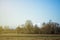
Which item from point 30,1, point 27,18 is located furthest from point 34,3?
point 27,18

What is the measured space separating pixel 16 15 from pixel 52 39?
84 cm

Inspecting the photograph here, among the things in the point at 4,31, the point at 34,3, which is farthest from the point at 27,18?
the point at 4,31

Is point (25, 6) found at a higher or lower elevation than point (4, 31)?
higher

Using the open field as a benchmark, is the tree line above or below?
above

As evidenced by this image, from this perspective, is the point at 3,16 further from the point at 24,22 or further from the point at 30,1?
the point at 30,1

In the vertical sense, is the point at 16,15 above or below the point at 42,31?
above

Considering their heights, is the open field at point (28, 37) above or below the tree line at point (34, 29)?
below

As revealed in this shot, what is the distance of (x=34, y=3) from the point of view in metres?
2.54

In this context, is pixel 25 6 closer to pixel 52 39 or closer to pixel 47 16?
pixel 47 16

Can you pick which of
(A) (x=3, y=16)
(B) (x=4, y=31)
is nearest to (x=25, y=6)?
(A) (x=3, y=16)

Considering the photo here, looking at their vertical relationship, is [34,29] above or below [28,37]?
above

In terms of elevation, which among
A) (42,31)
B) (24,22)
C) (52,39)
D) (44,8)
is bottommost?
(52,39)

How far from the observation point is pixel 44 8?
254 cm

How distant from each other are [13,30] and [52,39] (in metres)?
0.77
